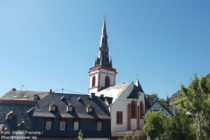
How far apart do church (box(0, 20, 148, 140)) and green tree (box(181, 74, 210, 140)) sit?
40.4 ft

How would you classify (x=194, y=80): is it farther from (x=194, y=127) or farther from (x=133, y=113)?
(x=133, y=113)

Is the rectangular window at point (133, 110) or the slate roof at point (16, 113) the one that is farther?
the rectangular window at point (133, 110)

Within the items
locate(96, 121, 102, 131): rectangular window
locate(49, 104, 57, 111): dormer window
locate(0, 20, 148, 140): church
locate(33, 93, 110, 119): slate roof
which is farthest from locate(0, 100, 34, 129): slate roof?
locate(96, 121, 102, 131): rectangular window

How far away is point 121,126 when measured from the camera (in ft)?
121

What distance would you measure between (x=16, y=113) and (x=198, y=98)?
2497 cm

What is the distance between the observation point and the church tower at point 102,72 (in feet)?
161

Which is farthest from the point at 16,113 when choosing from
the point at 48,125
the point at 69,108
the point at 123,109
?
the point at 123,109

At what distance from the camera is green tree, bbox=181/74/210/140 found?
21.3 metres

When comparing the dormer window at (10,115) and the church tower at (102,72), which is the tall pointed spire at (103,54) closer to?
the church tower at (102,72)

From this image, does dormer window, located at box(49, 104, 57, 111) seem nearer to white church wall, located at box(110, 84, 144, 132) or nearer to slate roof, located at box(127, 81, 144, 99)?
white church wall, located at box(110, 84, 144, 132)

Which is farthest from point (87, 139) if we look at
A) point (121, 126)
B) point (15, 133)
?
point (15, 133)

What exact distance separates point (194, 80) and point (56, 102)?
864 inches

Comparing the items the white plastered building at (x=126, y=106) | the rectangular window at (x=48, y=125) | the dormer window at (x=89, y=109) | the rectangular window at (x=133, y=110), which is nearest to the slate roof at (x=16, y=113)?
the rectangular window at (x=48, y=125)

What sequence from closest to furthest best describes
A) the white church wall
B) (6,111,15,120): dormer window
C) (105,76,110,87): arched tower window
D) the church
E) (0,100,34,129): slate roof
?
(0,100,34,129): slate roof → (6,111,15,120): dormer window → the church → the white church wall → (105,76,110,87): arched tower window
